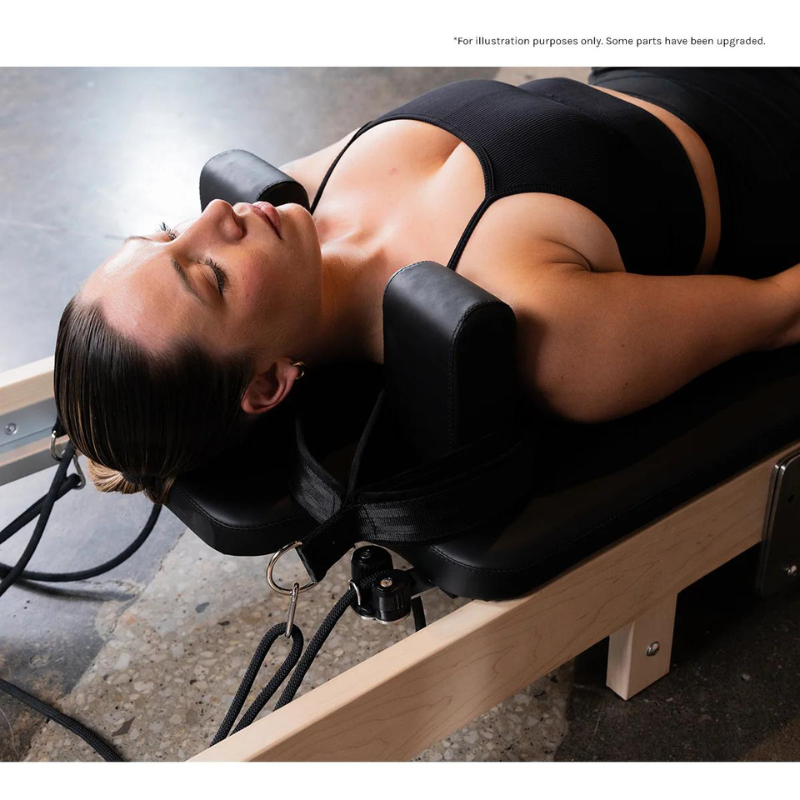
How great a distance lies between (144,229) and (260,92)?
1.12 m

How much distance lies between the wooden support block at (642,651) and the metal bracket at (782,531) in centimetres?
17

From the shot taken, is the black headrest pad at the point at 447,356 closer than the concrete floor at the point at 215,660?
Yes

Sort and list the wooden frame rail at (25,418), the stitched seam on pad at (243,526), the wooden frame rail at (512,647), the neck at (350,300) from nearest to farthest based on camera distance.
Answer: the wooden frame rail at (512,647) < the stitched seam on pad at (243,526) < the neck at (350,300) < the wooden frame rail at (25,418)

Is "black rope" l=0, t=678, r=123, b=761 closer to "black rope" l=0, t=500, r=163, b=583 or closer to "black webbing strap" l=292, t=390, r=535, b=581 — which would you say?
"black rope" l=0, t=500, r=163, b=583

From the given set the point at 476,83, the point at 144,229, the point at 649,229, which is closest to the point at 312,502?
the point at 649,229

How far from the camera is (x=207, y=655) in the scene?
1.76 metres

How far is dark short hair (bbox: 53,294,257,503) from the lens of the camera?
51.1 inches

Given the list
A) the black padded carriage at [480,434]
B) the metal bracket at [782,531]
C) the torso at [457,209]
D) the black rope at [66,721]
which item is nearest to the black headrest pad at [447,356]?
the black padded carriage at [480,434]

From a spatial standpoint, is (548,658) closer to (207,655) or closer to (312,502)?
(312,502)

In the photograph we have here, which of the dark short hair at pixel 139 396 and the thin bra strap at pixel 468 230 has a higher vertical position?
the thin bra strap at pixel 468 230

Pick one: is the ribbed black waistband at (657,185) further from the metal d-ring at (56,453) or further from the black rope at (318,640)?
the metal d-ring at (56,453)

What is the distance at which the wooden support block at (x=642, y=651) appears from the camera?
155cm

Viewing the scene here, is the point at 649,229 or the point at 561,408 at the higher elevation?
the point at 649,229

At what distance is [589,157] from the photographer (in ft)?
4.91
